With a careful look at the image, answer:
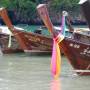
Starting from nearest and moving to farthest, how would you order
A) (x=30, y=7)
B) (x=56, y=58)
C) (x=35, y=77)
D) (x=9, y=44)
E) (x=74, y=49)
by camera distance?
1. (x=56, y=58)
2. (x=74, y=49)
3. (x=35, y=77)
4. (x=9, y=44)
5. (x=30, y=7)

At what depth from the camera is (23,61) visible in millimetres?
22797

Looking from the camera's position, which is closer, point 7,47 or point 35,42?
point 35,42

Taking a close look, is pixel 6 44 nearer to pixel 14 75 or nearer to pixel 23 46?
pixel 23 46

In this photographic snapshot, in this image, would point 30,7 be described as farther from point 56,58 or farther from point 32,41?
point 56,58

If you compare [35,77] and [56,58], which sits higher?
[56,58]

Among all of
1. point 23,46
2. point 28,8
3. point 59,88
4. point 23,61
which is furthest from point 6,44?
point 28,8

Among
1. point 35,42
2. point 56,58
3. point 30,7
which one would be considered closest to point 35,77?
point 56,58

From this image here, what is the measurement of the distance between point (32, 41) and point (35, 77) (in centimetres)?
843

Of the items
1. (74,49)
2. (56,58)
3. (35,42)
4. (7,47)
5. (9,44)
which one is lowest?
(7,47)

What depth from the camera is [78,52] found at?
1698 centimetres

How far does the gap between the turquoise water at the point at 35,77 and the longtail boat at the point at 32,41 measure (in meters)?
2.43

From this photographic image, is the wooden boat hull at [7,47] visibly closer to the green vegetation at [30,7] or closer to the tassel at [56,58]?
the tassel at [56,58]

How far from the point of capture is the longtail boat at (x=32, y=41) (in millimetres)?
25500

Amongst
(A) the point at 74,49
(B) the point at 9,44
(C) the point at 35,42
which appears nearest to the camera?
(A) the point at 74,49
